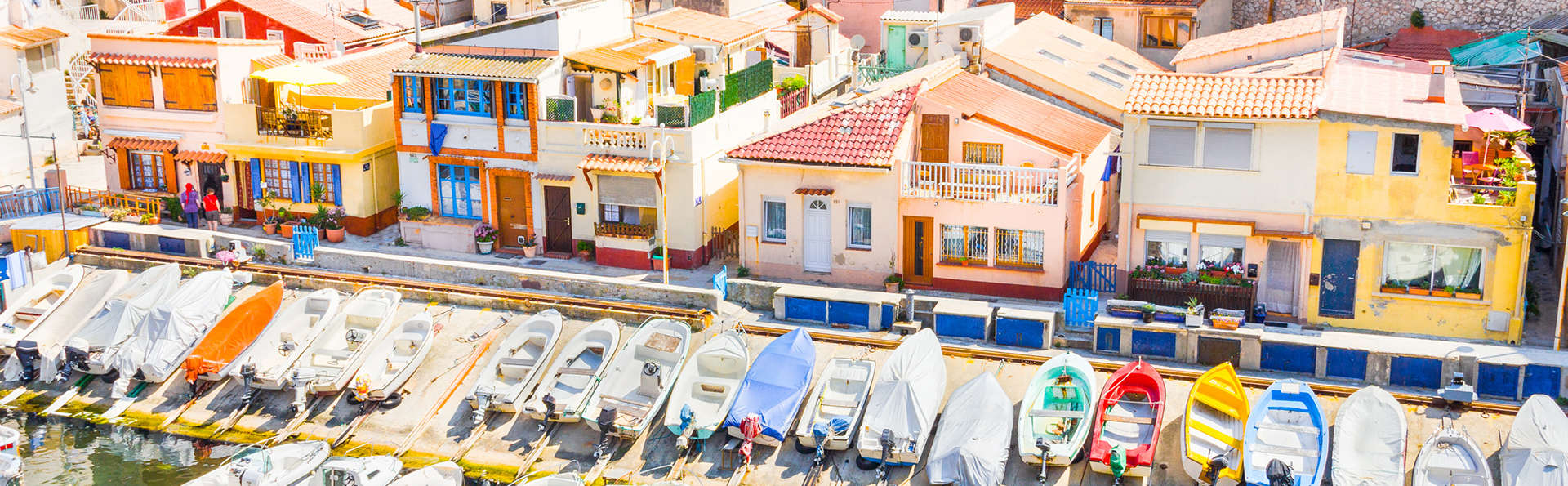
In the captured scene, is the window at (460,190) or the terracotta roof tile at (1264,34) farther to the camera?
the window at (460,190)

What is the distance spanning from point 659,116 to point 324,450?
12.2 m

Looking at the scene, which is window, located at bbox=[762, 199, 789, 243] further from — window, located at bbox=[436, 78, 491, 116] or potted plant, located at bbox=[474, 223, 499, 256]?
window, located at bbox=[436, 78, 491, 116]

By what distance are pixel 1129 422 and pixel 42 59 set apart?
4235cm

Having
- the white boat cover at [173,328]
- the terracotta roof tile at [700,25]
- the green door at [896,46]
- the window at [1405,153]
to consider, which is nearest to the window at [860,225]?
the terracotta roof tile at [700,25]

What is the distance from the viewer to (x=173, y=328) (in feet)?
113

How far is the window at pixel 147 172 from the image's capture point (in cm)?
4372

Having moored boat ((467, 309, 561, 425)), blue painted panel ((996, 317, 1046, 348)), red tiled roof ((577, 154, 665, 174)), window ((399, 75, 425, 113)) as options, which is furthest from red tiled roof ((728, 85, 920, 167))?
window ((399, 75, 425, 113))

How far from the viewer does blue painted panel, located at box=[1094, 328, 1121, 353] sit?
31484 mm

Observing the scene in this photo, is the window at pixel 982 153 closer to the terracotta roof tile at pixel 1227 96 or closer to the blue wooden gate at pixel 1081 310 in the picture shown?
the terracotta roof tile at pixel 1227 96

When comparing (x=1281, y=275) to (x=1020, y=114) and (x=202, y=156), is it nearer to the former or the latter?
(x=1020, y=114)

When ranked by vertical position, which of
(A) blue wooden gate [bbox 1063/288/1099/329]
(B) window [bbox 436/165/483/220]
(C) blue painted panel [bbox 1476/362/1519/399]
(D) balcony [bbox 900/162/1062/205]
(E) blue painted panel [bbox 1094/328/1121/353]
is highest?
(D) balcony [bbox 900/162/1062/205]

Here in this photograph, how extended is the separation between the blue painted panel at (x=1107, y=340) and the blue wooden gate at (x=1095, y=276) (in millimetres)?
2657

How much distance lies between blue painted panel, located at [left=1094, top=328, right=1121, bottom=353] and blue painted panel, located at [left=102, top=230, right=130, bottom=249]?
25.7m

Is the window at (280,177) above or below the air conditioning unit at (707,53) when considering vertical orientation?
below
